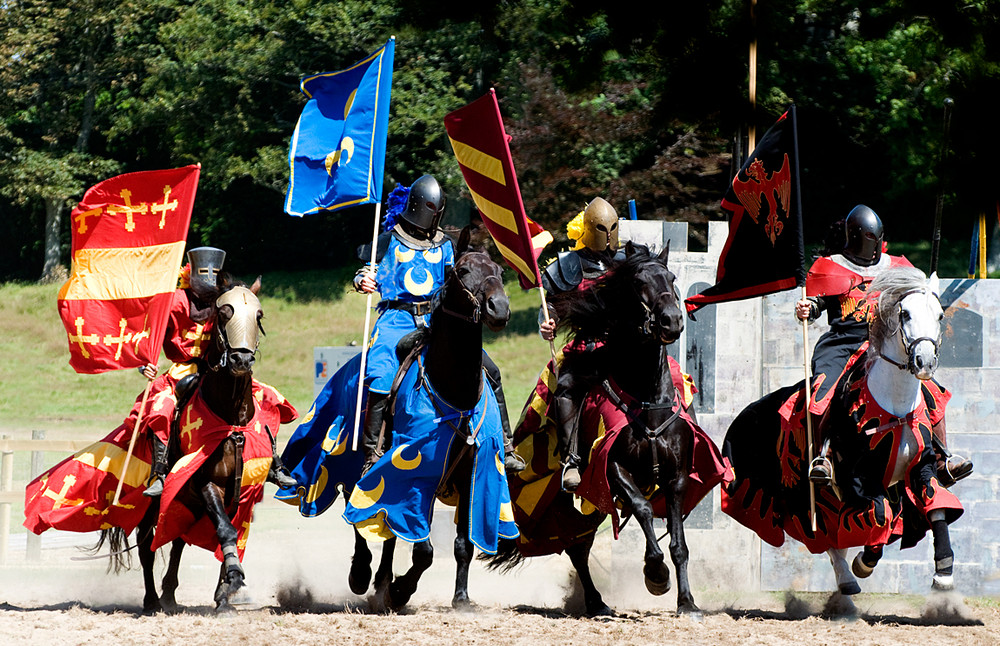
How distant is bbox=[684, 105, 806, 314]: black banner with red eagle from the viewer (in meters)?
8.66

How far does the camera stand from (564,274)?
30.6 feet

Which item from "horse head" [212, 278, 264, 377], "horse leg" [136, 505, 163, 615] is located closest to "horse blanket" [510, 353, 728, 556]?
"horse head" [212, 278, 264, 377]

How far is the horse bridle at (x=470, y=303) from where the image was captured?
8.24m

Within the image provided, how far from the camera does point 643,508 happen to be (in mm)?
8141

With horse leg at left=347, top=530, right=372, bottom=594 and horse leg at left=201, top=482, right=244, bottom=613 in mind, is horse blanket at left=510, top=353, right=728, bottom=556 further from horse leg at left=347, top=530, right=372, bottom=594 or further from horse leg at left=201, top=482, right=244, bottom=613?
horse leg at left=201, top=482, right=244, bottom=613

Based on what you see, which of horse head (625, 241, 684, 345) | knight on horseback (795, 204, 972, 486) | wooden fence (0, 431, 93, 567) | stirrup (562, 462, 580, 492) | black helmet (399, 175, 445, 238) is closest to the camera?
horse head (625, 241, 684, 345)

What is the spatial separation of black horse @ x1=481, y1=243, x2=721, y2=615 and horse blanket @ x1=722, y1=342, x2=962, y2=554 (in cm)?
73

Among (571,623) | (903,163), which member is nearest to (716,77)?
(571,623)

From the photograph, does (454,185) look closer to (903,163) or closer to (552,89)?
(552,89)

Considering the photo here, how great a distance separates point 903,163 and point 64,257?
24.5 meters

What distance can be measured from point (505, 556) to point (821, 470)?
231cm

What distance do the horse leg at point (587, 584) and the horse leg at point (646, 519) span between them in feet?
2.25

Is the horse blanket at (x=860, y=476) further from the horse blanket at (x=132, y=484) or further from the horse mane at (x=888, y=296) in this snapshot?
the horse blanket at (x=132, y=484)

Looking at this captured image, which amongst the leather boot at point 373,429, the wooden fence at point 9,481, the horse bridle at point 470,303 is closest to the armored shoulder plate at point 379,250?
the horse bridle at point 470,303
